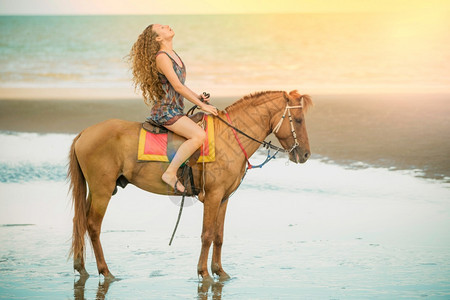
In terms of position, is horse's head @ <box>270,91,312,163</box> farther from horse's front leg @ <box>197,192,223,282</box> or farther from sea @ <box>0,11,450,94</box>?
sea @ <box>0,11,450,94</box>

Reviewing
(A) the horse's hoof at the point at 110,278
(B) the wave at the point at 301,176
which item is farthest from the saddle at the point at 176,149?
(B) the wave at the point at 301,176

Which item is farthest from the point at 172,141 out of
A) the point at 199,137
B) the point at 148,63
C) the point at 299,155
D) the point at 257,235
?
the point at 257,235

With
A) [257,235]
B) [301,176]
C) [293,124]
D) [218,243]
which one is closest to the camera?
[293,124]

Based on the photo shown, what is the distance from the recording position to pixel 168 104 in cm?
662

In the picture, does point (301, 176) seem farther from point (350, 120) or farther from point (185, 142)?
point (350, 120)

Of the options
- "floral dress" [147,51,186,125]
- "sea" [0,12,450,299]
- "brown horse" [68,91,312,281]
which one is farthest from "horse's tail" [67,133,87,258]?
"floral dress" [147,51,186,125]

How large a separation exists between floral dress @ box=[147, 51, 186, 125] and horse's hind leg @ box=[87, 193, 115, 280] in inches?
34.1

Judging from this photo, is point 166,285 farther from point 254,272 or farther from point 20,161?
point 20,161

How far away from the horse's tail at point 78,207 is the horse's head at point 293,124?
6.13 ft

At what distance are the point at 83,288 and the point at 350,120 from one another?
38.6ft

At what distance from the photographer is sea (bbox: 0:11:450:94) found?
26.1 m

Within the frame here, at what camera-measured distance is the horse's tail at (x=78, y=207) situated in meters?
6.77

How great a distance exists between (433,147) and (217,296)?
28.7 feet

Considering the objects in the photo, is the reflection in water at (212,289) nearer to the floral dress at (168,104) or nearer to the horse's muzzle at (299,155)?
the horse's muzzle at (299,155)
